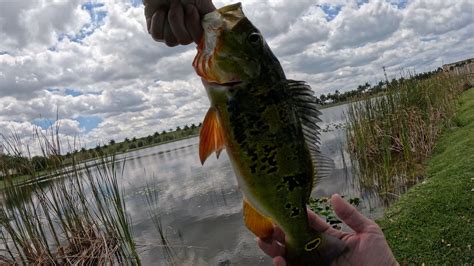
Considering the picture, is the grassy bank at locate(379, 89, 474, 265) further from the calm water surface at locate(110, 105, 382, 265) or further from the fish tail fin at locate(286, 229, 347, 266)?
the fish tail fin at locate(286, 229, 347, 266)

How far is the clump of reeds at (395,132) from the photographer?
1226 cm

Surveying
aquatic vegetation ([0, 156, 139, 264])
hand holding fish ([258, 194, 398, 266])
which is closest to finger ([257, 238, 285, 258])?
hand holding fish ([258, 194, 398, 266])

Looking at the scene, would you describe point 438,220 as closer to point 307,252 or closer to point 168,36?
point 307,252

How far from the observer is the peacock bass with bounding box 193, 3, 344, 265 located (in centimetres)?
229

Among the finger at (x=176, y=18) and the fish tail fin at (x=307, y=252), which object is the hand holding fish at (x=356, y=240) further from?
A: the finger at (x=176, y=18)

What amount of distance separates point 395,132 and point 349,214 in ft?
40.3

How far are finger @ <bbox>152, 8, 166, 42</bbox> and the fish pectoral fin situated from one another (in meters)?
1.11

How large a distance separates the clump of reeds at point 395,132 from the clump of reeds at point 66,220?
712 cm

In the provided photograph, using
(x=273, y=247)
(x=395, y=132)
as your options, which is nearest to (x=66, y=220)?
(x=273, y=247)

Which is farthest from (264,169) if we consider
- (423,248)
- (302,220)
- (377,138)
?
(377,138)

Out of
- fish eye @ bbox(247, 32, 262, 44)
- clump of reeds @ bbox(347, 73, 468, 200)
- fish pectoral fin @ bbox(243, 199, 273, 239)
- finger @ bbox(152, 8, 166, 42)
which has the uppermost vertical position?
finger @ bbox(152, 8, 166, 42)

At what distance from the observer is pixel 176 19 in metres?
2.18

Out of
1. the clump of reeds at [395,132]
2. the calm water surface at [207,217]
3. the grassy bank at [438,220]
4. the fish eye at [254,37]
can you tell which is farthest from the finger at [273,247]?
the clump of reeds at [395,132]

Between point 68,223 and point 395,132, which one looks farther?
point 395,132
